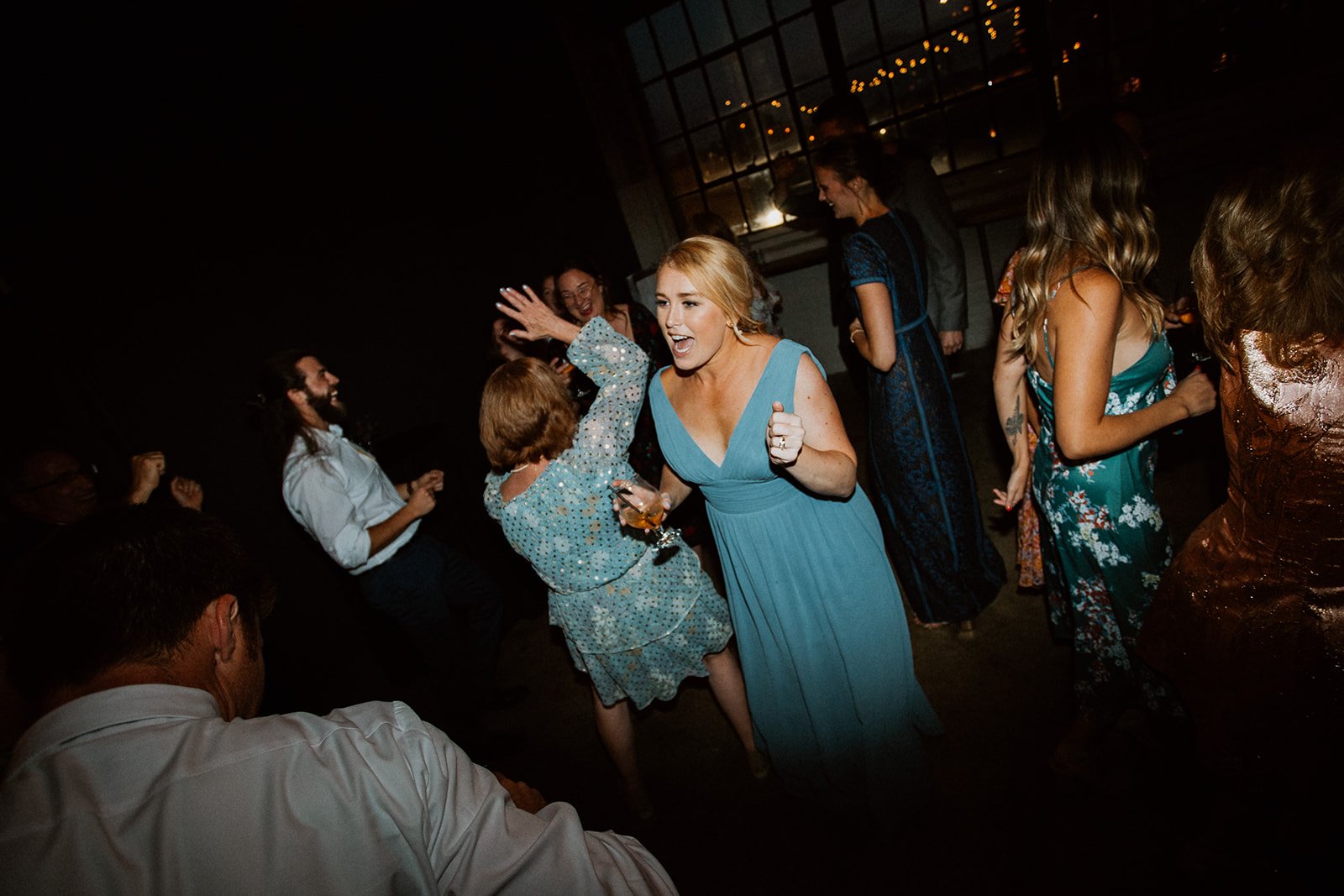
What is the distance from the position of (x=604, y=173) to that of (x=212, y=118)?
3579mm

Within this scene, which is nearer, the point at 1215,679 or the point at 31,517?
the point at 1215,679

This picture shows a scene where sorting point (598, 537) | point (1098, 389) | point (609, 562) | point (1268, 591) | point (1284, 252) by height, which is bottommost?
point (1268, 591)

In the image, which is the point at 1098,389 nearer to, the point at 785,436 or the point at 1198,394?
the point at 1198,394

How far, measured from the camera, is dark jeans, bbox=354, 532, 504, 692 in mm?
2686

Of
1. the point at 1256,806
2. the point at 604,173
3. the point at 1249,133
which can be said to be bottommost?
the point at 1256,806

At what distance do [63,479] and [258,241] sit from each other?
136 centimetres

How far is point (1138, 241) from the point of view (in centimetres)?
153

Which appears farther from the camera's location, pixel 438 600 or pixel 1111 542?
pixel 438 600

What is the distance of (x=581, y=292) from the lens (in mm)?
3197

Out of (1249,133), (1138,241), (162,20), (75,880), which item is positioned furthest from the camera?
(1249,133)

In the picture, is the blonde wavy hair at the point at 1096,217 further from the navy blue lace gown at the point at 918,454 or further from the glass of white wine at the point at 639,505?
the glass of white wine at the point at 639,505

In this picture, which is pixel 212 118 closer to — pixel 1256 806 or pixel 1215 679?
pixel 1215 679

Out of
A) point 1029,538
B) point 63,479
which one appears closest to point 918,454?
point 1029,538

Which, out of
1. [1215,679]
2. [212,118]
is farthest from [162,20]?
[1215,679]
